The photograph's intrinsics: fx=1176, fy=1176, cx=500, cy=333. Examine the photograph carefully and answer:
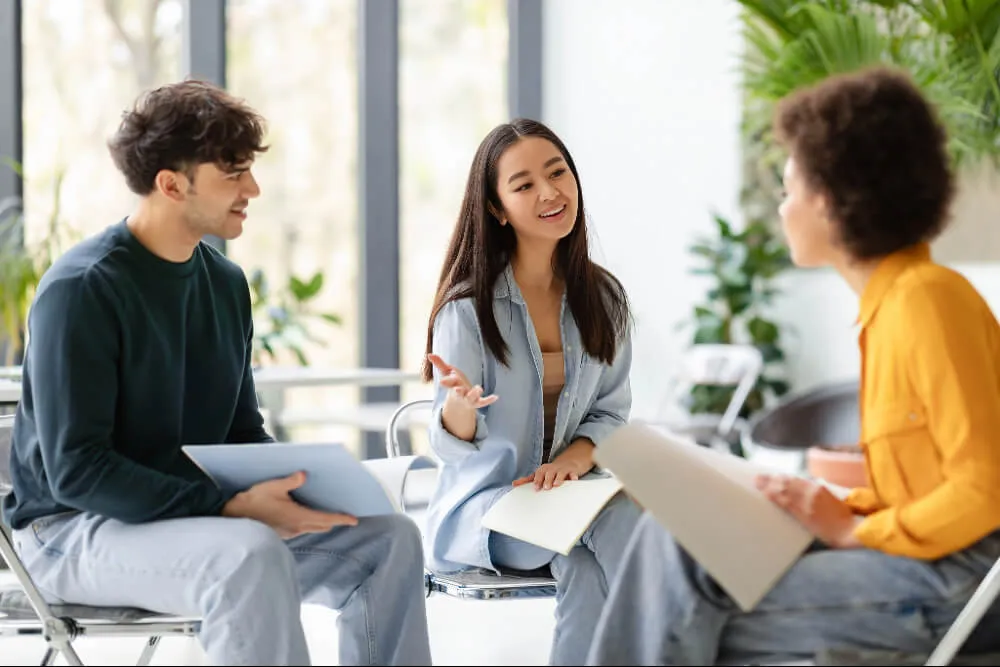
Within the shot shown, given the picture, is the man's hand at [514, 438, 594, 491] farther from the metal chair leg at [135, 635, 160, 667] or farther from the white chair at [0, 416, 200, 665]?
the metal chair leg at [135, 635, 160, 667]

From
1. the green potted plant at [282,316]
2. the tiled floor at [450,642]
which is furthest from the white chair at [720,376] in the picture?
the tiled floor at [450,642]

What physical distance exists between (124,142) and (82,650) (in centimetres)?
164

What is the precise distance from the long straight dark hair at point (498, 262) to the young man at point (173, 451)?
0.45 metres

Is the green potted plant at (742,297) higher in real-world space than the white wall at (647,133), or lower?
lower

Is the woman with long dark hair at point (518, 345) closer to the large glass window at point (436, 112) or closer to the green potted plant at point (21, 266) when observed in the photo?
the green potted plant at point (21, 266)

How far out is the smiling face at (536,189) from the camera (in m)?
2.26

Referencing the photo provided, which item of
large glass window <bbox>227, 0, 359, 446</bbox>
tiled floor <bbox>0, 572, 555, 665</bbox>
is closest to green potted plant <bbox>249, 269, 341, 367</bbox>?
large glass window <bbox>227, 0, 359, 446</bbox>

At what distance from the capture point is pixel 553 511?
1.95m

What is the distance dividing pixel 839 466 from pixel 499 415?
1.93 m

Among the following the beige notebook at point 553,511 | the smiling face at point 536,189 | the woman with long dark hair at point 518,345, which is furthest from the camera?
the smiling face at point 536,189

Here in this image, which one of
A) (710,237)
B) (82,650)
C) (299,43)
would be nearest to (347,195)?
(299,43)

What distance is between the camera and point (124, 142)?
1.87 metres

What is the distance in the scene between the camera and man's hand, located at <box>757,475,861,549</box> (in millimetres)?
1573

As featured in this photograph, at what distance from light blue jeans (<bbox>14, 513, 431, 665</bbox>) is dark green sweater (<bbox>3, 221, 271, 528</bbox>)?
0.05 m
